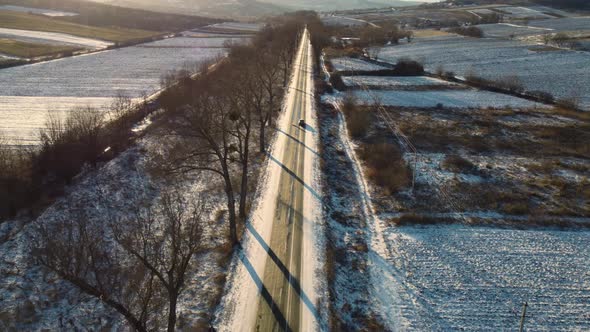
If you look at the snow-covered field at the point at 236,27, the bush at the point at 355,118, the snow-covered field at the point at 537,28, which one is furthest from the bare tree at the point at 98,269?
the snow-covered field at the point at 236,27

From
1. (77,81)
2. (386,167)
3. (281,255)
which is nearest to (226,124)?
(281,255)

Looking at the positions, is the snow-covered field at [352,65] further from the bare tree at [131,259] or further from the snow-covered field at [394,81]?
the bare tree at [131,259]

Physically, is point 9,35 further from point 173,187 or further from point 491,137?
point 491,137

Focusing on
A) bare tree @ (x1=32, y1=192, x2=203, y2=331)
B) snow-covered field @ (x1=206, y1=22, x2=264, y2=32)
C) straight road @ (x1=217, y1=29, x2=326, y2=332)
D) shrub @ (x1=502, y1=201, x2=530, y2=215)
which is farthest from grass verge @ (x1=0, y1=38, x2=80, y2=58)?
shrub @ (x1=502, y1=201, x2=530, y2=215)

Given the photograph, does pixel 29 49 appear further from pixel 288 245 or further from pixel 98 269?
pixel 98 269

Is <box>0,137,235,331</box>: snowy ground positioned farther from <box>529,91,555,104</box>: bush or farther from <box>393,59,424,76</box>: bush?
<box>393,59,424,76</box>: bush

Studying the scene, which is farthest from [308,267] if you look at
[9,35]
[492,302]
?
[9,35]
